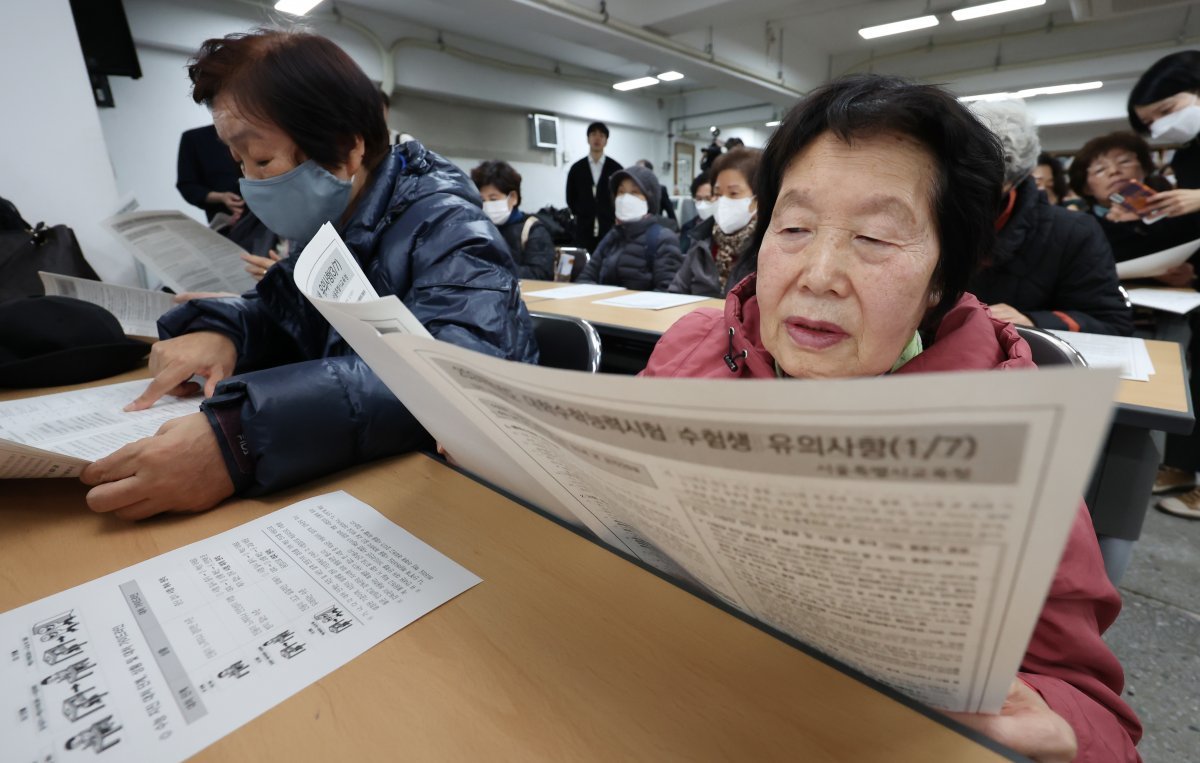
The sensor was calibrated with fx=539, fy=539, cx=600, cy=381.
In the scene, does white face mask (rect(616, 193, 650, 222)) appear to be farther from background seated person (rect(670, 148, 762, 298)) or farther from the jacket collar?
the jacket collar

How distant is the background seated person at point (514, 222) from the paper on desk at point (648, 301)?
1.76 meters

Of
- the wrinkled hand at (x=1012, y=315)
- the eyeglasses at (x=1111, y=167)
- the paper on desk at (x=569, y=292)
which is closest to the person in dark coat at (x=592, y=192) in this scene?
the paper on desk at (x=569, y=292)

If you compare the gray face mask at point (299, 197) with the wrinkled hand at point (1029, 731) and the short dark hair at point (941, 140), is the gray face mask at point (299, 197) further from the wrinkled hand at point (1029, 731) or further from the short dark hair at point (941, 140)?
the wrinkled hand at point (1029, 731)

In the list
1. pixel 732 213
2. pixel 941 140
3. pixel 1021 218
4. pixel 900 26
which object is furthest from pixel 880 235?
pixel 900 26

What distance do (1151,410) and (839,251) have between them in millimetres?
806

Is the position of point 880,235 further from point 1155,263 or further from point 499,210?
point 499,210

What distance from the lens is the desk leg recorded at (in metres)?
0.99

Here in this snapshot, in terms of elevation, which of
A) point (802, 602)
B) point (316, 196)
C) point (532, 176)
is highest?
point (532, 176)

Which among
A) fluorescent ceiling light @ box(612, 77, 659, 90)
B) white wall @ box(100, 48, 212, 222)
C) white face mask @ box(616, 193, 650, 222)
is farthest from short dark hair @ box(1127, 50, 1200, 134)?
fluorescent ceiling light @ box(612, 77, 659, 90)

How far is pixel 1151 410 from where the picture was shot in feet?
3.13

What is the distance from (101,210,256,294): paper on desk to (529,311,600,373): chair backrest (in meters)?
1.13

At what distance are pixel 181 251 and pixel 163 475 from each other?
141cm

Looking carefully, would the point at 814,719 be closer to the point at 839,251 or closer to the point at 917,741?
the point at 917,741

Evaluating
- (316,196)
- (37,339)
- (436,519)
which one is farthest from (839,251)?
(37,339)
